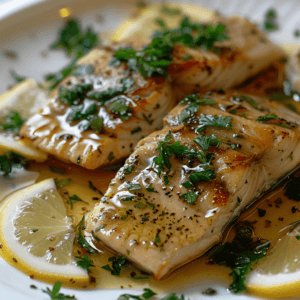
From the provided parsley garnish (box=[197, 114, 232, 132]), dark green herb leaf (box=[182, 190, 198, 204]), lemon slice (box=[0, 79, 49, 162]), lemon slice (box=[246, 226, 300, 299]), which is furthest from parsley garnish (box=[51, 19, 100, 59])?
lemon slice (box=[246, 226, 300, 299])

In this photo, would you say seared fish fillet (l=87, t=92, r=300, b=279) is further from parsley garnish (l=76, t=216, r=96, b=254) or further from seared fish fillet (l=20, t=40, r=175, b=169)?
seared fish fillet (l=20, t=40, r=175, b=169)

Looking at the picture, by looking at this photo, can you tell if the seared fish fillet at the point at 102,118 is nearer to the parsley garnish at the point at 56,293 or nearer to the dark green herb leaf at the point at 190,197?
the dark green herb leaf at the point at 190,197

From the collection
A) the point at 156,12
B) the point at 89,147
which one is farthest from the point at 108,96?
the point at 156,12

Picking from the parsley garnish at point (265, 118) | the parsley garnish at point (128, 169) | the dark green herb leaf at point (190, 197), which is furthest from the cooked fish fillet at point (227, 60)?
the dark green herb leaf at point (190, 197)

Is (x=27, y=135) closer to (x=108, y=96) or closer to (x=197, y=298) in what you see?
(x=108, y=96)

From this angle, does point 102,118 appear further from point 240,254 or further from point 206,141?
point 240,254

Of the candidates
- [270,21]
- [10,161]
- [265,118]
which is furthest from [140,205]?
[270,21]
